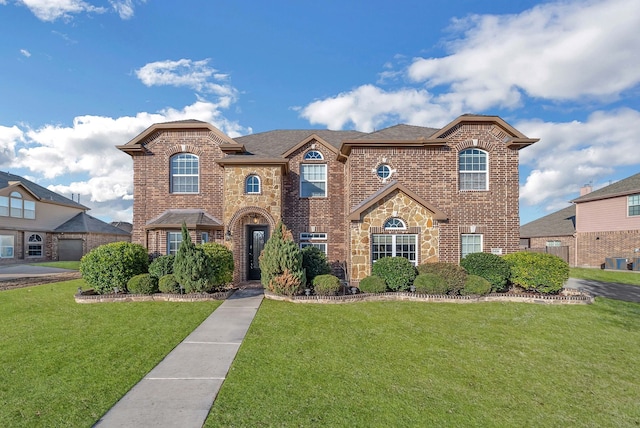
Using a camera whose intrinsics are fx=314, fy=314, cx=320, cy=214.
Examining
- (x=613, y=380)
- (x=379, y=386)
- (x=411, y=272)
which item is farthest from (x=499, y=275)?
(x=379, y=386)

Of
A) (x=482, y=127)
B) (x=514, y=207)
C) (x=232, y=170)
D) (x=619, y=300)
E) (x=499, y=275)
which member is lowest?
(x=619, y=300)

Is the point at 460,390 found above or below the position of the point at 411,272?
below

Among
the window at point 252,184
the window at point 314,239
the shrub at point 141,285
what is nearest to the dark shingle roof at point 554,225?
the window at point 314,239

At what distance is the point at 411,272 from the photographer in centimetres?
1134

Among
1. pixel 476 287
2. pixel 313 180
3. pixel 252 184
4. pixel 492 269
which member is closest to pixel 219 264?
pixel 252 184

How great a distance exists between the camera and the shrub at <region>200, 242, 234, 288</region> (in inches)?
447

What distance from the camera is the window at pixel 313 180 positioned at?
15.1 metres

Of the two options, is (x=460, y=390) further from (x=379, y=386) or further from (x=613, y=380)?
(x=613, y=380)

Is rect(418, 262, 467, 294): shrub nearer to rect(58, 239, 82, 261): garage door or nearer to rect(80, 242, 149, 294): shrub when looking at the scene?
rect(80, 242, 149, 294): shrub

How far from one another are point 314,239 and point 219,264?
4817 mm

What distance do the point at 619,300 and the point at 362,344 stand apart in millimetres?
11071

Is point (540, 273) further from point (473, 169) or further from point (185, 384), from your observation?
point (185, 384)

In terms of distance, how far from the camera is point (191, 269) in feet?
35.2

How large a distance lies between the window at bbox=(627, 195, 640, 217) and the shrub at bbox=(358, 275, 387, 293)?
2301 centimetres
